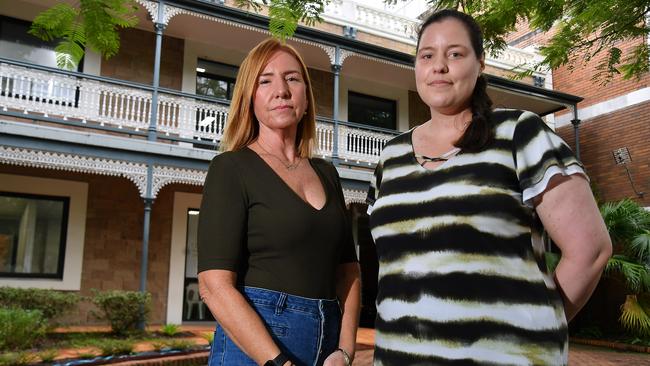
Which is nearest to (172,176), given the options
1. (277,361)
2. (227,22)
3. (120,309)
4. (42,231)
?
(120,309)

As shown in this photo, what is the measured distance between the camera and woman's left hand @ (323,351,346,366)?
1561 mm

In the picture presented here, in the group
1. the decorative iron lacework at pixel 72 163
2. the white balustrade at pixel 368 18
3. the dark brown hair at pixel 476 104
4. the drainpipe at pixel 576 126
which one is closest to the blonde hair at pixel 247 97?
the dark brown hair at pixel 476 104

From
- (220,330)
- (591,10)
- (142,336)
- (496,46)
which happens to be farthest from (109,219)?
(220,330)

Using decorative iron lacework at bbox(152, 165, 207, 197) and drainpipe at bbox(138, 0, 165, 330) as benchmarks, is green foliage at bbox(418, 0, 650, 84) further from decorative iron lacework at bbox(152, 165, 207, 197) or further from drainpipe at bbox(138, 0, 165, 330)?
drainpipe at bbox(138, 0, 165, 330)

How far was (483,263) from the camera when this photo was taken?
1306 millimetres

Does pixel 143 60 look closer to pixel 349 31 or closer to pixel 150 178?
pixel 150 178

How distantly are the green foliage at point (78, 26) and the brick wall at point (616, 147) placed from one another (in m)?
13.6

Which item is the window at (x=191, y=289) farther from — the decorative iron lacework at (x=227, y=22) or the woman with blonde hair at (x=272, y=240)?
the woman with blonde hair at (x=272, y=240)

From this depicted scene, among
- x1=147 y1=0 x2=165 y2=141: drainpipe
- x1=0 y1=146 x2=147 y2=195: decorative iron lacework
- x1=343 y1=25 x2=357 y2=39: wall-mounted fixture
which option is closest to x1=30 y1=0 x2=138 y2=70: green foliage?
x1=0 y1=146 x2=147 y2=195: decorative iron lacework

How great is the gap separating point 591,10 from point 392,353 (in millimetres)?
3841

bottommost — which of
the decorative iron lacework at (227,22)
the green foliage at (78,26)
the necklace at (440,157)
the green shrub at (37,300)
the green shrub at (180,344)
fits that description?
the green shrub at (180,344)

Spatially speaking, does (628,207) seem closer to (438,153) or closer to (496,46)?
(496,46)

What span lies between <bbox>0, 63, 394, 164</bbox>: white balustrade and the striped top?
25.6 feet

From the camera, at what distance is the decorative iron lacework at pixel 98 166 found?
28.5ft
